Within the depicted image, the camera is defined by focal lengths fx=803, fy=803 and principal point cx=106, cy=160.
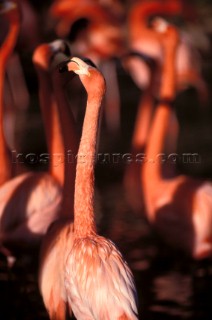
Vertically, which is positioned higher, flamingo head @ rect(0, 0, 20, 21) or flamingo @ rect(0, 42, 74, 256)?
flamingo head @ rect(0, 0, 20, 21)

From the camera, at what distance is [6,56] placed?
16.5 feet

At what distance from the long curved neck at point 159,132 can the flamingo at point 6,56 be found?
2.69ft

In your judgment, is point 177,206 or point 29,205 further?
point 177,206

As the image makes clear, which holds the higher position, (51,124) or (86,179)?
(51,124)

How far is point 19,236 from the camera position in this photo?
4.25m

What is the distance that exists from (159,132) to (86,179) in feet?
5.76

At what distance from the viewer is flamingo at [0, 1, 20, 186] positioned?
4.68m

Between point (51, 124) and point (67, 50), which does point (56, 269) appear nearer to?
point (51, 124)

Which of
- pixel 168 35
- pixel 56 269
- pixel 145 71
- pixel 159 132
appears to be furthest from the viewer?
pixel 145 71

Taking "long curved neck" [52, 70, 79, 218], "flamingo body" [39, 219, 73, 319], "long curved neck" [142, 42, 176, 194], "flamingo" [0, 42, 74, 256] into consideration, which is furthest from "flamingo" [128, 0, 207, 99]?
"flamingo body" [39, 219, 73, 319]

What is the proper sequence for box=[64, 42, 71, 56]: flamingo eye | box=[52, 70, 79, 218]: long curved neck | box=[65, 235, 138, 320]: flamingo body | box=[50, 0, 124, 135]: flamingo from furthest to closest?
box=[50, 0, 124, 135]: flamingo → box=[64, 42, 71, 56]: flamingo eye → box=[52, 70, 79, 218]: long curved neck → box=[65, 235, 138, 320]: flamingo body

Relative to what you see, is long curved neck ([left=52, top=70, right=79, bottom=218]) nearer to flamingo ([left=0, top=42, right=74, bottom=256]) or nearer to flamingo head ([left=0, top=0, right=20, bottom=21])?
flamingo ([left=0, top=42, right=74, bottom=256])

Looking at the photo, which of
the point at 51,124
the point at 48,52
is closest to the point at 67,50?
the point at 48,52

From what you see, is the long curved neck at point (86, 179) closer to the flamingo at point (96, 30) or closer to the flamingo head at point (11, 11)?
the flamingo head at point (11, 11)
